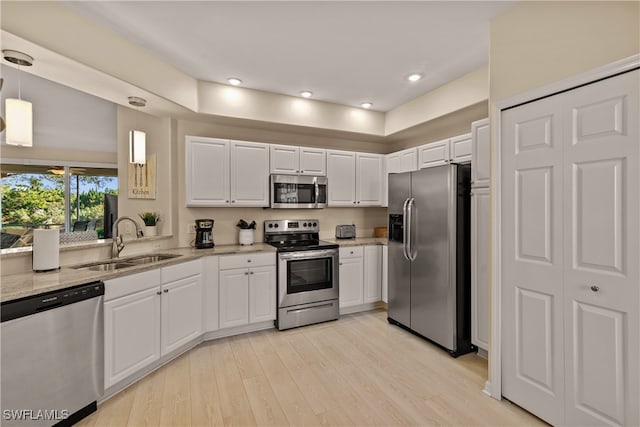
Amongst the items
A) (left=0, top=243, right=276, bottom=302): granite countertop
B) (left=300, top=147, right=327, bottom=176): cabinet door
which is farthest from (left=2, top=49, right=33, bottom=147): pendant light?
(left=300, top=147, right=327, bottom=176): cabinet door

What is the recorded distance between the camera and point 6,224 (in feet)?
14.2

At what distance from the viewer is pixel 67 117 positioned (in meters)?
4.43

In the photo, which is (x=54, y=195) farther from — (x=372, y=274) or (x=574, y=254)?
(x=574, y=254)

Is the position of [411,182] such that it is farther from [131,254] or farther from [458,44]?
[131,254]

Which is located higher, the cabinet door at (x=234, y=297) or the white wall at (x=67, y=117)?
the white wall at (x=67, y=117)

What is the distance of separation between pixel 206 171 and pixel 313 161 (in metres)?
1.38

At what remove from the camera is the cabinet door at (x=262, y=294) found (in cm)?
331

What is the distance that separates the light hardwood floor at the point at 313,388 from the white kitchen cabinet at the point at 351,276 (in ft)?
2.36

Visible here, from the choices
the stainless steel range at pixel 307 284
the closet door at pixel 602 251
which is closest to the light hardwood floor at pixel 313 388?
the stainless steel range at pixel 307 284

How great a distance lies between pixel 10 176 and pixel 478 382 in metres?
6.61

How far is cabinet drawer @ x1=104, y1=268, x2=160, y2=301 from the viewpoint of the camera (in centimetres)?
214

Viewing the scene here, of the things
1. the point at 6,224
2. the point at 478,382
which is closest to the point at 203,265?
the point at 478,382

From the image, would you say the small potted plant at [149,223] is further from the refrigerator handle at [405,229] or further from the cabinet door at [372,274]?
the refrigerator handle at [405,229]

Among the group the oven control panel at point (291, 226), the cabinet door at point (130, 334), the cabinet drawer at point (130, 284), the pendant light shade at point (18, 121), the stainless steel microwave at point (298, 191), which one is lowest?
the cabinet door at point (130, 334)
